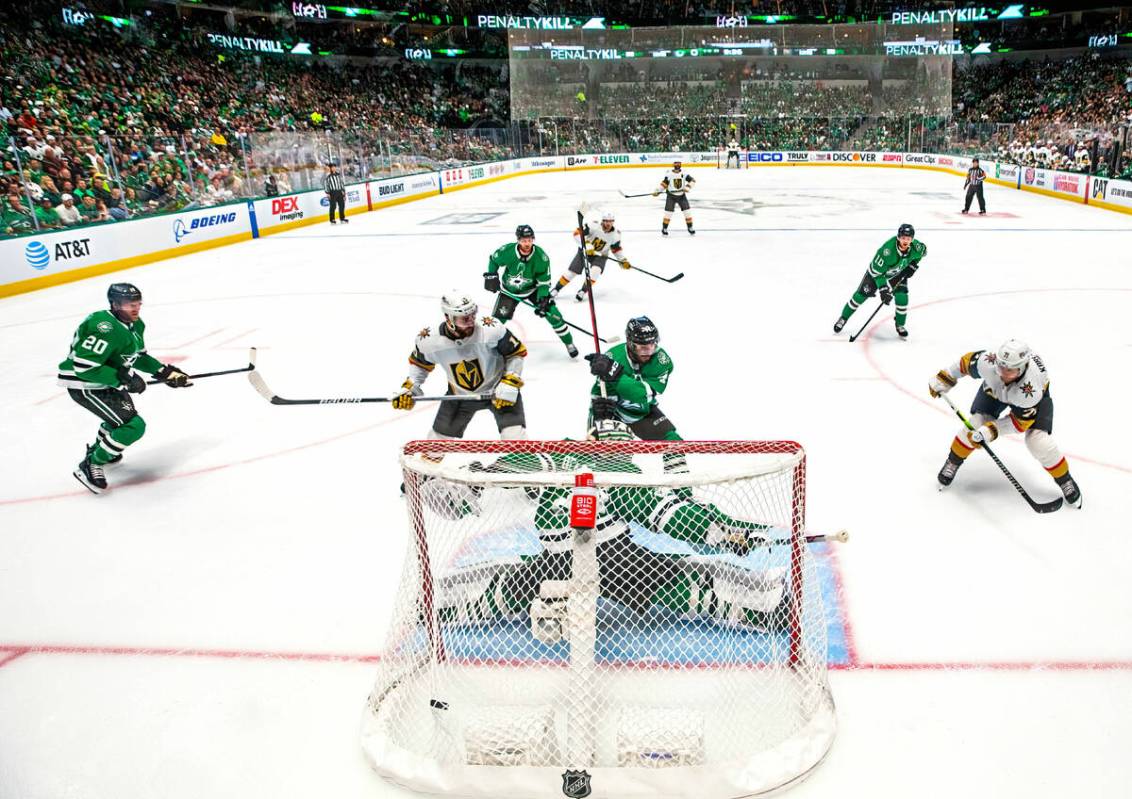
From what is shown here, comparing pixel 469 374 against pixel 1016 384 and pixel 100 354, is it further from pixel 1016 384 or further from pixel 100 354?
pixel 1016 384

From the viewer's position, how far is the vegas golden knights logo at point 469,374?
14.1 ft

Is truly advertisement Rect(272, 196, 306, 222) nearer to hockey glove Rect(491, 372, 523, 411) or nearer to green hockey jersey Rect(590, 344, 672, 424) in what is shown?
hockey glove Rect(491, 372, 523, 411)

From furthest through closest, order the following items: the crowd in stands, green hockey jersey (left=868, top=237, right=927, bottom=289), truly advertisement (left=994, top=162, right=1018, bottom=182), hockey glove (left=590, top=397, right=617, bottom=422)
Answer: truly advertisement (left=994, top=162, right=1018, bottom=182) < the crowd in stands < green hockey jersey (left=868, top=237, right=927, bottom=289) < hockey glove (left=590, top=397, right=617, bottom=422)

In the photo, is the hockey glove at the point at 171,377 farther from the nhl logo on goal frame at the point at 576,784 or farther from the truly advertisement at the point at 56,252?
the truly advertisement at the point at 56,252

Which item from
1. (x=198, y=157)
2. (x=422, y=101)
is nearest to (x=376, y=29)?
(x=422, y=101)

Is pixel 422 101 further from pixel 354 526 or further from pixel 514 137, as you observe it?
pixel 354 526

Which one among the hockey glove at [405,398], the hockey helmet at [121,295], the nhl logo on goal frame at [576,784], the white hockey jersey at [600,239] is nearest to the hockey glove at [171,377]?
the hockey helmet at [121,295]

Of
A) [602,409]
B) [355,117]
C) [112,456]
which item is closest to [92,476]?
[112,456]

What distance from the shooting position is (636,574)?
2.90m

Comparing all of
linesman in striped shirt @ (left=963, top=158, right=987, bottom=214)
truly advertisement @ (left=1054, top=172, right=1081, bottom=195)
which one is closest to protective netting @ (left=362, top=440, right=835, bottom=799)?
linesman in striped shirt @ (left=963, top=158, right=987, bottom=214)

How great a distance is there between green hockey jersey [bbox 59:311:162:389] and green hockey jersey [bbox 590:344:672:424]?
2913 millimetres

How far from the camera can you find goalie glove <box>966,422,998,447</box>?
411 cm

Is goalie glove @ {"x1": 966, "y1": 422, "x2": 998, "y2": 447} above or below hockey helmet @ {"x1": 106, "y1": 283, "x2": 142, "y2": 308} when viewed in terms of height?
below

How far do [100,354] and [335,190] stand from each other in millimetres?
13459
